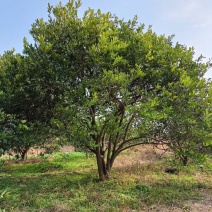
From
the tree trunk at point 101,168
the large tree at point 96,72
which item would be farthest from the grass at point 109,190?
the large tree at point 96,72

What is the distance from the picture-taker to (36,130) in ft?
23.4

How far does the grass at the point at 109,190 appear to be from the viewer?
598cm

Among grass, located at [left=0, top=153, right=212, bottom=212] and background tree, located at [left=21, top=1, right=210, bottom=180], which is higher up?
background tree, located at [left=21, top=1, right=210, bottom=180]

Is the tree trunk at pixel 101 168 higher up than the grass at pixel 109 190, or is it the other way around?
the tree trunk at pixel 101 168

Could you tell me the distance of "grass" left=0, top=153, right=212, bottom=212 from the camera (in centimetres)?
598

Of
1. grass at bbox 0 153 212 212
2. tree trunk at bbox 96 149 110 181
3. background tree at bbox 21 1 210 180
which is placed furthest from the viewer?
tree trunk at bbox 96 149 110 181

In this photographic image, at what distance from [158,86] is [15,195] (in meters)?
4.88

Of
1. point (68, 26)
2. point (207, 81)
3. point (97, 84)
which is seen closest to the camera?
point (97, 84)

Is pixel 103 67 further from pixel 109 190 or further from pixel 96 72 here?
pixel 109 190

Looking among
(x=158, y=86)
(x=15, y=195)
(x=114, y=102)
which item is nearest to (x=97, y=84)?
(x=114, y=102)

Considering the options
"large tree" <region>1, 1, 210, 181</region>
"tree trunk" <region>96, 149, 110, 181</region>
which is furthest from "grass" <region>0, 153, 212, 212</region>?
"large tree" <region>1, 1, 210, 181</region>

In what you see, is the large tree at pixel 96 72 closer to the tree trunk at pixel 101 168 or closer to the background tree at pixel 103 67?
the background tree at pixel 103 67

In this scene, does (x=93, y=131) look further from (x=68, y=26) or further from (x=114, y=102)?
(x=68, y=26)

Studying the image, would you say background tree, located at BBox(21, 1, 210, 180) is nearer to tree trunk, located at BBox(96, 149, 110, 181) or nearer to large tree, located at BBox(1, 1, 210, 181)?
large tree, located at BBox(1, 1, 210, 181)
